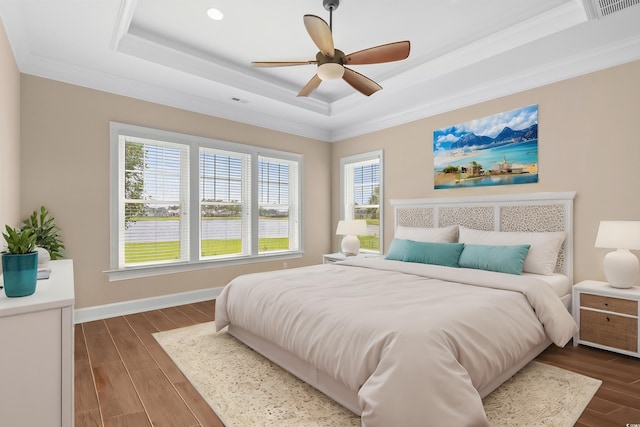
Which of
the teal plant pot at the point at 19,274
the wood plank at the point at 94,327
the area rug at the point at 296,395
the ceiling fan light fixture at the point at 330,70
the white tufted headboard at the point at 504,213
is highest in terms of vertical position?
the ceiling fan light fixture at the point at 330,70

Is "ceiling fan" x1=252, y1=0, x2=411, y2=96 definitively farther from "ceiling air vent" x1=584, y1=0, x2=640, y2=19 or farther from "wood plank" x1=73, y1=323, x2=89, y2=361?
"wood plank" x1=73, y1=323, x2=89, y2=361

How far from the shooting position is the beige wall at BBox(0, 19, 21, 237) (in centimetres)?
253

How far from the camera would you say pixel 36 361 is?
1.41 m

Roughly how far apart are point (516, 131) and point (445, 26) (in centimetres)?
148

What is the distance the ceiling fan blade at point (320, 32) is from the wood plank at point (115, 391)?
107 inches

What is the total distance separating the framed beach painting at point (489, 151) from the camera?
3.67 m

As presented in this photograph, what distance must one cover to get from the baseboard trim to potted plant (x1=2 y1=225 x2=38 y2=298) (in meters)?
2.48

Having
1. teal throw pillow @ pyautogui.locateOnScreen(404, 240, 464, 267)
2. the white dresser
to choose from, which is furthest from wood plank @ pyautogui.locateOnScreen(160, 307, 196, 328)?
teal throw pillow @ pyautogui.locateOnScreen(404, 240, 464, 267)

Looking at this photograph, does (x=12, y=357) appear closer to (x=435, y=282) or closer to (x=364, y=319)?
(x=364, y=319)

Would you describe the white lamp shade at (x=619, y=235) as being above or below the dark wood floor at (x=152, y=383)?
above

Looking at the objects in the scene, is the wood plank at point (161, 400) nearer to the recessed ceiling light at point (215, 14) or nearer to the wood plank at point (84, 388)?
the wood plank at point (84, 388)

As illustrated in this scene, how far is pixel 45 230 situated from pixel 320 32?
311 cm

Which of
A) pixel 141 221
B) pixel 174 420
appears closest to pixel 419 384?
Answer: pixel 174 420

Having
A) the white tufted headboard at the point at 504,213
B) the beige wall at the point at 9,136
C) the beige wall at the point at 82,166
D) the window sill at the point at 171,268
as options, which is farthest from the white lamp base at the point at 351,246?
the beige wall at the point at 9,136
